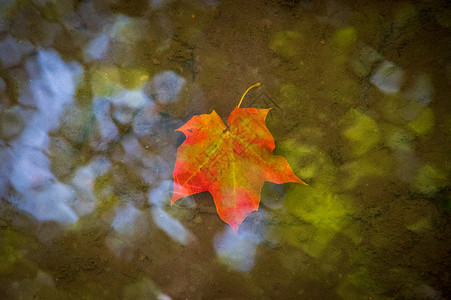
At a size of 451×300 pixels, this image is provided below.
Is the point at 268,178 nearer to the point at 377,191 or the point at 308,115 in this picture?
the point at 308,115

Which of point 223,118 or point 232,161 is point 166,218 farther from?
point 223,118

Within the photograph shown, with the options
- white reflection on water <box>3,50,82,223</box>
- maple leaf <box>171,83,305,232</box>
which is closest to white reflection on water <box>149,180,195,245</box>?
maple leaf <box>171,83,305,232</box>

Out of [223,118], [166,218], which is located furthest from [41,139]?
[223,118]

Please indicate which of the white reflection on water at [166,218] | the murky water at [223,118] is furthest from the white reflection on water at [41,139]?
the white reflection on water at [166,218]

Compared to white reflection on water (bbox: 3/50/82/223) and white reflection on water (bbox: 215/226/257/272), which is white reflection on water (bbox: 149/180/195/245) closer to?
white reflection on water (bbox: 215/226/257/272)

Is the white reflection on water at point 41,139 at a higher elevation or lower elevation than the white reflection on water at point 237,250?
higher

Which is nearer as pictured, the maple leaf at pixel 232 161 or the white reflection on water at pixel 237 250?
the maple leaf at pixel 232 161

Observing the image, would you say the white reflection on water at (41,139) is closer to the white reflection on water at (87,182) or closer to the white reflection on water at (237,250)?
the white reflection on water at (87,182)
